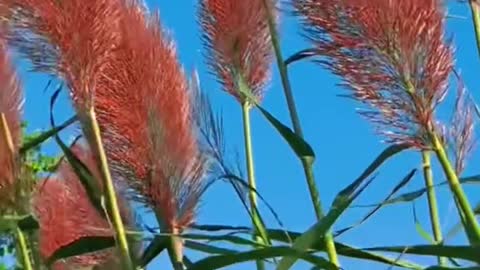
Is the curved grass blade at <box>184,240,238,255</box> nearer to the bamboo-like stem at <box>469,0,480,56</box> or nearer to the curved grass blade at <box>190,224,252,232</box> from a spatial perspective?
the curved grass blade at <box>190,224,252,232</box>

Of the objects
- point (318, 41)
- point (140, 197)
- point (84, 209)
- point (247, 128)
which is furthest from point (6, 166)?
point (318, 41)

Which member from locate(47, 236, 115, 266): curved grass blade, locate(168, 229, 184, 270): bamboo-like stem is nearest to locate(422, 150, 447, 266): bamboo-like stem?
locate(168, 229, 184, 270): bamboo-like stem

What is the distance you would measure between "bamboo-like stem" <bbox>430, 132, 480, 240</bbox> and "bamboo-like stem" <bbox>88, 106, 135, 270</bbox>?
1.63 feet

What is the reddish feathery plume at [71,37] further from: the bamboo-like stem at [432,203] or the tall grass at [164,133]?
the bamboo-like stem at [432,203]

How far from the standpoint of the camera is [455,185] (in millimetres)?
1453

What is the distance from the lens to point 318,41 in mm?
1494

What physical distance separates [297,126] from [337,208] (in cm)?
23

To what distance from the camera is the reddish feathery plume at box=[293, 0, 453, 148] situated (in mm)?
1377

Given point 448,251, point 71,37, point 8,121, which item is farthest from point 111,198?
point 448,251

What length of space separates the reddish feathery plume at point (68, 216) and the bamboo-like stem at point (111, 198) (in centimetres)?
14

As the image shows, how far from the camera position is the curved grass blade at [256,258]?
5.00ft

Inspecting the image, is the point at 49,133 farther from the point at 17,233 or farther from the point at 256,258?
the point at 256,258

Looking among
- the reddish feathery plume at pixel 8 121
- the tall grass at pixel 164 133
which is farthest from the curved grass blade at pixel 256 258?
the reddish feathery plume at pixel 8 121

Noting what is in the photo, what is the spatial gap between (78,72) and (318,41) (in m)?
0.38
